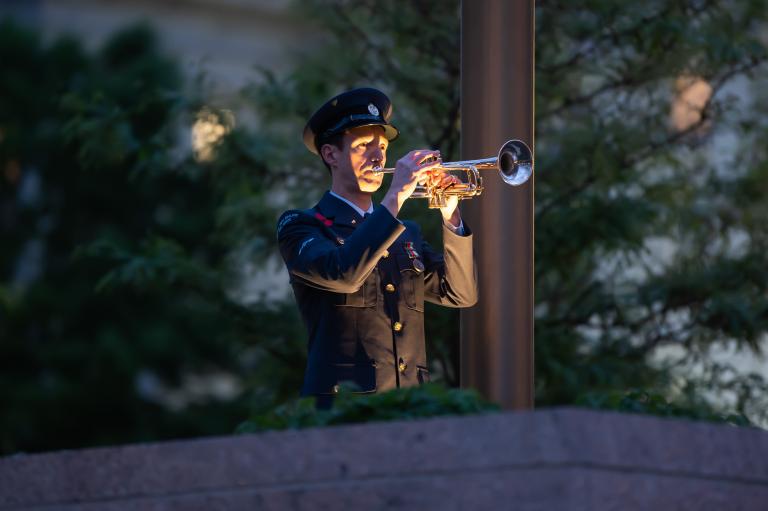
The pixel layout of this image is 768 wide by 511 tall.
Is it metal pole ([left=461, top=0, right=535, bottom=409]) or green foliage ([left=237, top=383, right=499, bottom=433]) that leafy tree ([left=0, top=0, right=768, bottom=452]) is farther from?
green foliage ([left=237, top=383, right=499, bottom=433])

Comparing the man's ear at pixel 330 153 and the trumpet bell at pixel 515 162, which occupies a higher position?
the man's ear at pixel 330 153

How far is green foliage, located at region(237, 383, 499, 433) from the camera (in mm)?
4594

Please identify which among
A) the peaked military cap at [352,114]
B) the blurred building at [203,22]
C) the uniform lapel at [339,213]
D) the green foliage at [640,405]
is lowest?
the green foliage at [640,405]

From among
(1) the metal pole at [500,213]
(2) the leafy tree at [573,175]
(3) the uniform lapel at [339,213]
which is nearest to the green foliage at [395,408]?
(1) the metal pole at [500,213]

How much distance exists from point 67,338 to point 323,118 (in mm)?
19128

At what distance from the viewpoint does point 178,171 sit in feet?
37.8

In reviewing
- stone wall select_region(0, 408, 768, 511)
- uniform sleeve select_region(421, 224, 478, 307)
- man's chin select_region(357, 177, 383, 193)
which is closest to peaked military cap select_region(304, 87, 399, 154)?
man's chin select_region(357, 177, 383, 193)

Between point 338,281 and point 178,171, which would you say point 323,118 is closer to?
point 338,281

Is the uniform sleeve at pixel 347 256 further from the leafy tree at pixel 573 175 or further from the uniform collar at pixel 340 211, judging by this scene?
the leafy tree at pixel 573 175

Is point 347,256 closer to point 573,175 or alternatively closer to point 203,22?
point 573,175

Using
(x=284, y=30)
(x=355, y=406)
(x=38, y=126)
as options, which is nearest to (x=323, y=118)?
(x=355, y=406)

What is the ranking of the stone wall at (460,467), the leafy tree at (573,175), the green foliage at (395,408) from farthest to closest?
the leafy tree at (573,175)
the green foliage at (395,408)
the stone wall at (460,467)

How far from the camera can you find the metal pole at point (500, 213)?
5.58m

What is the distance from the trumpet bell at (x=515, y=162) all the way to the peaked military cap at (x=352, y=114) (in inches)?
29.7
